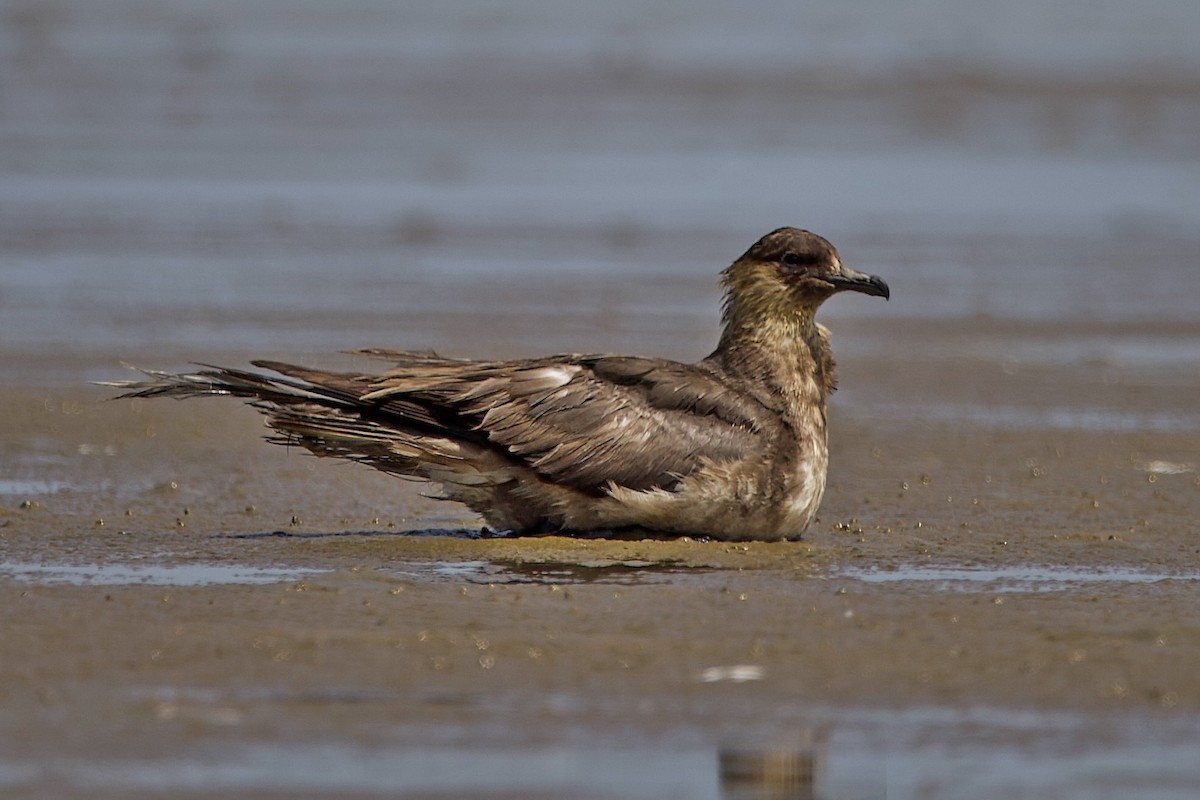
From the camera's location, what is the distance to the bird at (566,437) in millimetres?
7137

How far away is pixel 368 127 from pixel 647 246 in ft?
20.2

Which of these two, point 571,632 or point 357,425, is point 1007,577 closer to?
point 571,632

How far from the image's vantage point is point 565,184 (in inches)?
708

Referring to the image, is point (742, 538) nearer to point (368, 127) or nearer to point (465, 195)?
point (465, 195)

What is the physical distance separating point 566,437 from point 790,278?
1.11m

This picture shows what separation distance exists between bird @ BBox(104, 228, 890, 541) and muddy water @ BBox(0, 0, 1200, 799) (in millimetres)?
150

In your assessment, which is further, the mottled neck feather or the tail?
the mottled neck feather

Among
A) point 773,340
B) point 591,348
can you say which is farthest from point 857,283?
point 591,348

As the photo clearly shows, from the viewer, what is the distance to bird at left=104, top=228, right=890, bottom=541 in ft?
23.4

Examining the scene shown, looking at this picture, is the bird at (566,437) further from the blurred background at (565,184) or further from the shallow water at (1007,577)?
the blurred background at (565,184)

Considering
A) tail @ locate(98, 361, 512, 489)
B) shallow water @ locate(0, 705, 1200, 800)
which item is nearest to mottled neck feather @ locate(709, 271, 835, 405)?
tail @ locate(98, 361, 512, 489)

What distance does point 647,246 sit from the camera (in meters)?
15.4

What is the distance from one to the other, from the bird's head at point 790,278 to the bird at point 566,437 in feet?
1.32

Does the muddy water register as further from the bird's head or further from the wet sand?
the bird's head
